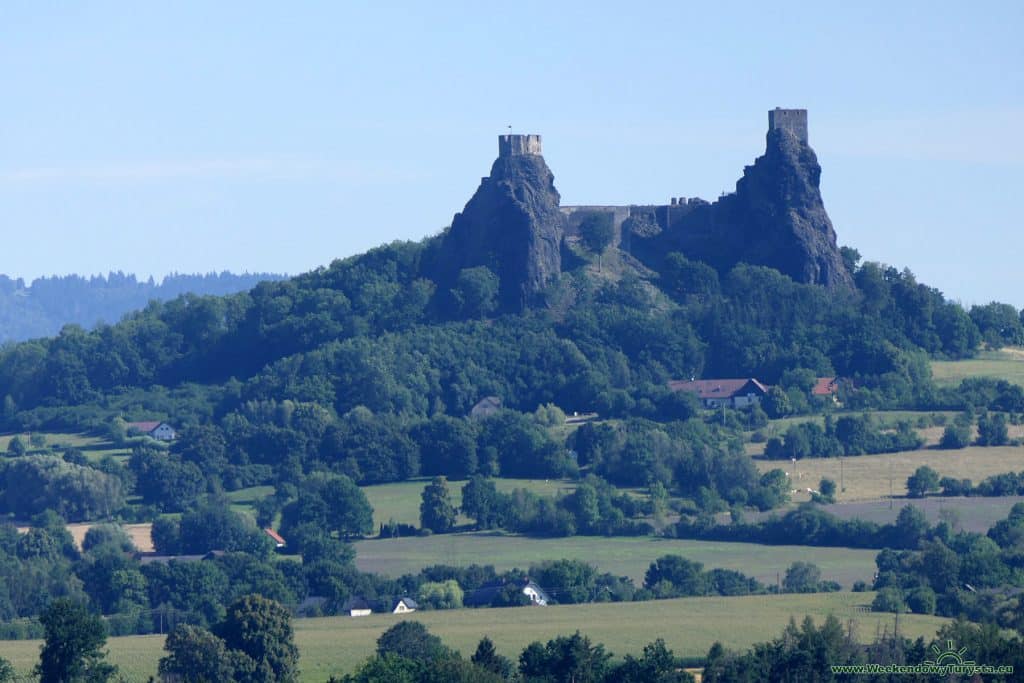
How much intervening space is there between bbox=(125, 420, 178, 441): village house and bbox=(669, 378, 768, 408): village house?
1855cm

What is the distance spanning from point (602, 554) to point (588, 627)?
1422cm

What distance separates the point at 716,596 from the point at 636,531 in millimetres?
11825

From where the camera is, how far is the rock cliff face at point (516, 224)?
110m

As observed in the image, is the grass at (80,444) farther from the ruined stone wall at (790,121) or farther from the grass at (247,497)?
the ruined stone wall at (790,121)

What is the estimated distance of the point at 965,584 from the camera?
73.4m

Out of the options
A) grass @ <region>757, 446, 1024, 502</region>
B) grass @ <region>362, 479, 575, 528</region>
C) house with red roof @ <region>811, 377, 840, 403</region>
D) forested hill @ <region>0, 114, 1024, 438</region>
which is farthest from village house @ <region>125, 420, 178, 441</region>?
grass @ <region>757, 446, 1024, 502</region>

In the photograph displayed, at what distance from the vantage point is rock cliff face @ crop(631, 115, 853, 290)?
11119 cm

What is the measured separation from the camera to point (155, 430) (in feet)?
352

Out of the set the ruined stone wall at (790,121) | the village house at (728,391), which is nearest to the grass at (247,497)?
the village house at (728,391)

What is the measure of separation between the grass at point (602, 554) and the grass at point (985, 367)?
22469 millimetres

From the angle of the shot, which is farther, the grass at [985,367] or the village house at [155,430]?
the village house at [155,430]

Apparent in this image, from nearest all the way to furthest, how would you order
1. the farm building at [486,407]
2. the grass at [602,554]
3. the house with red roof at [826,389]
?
the grass at [602,554] < the house with red roof at [826,389] < the farm building at [486,407]

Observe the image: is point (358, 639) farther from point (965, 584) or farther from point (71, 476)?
point (71, 476)

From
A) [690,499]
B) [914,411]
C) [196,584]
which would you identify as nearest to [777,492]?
[690,499]
